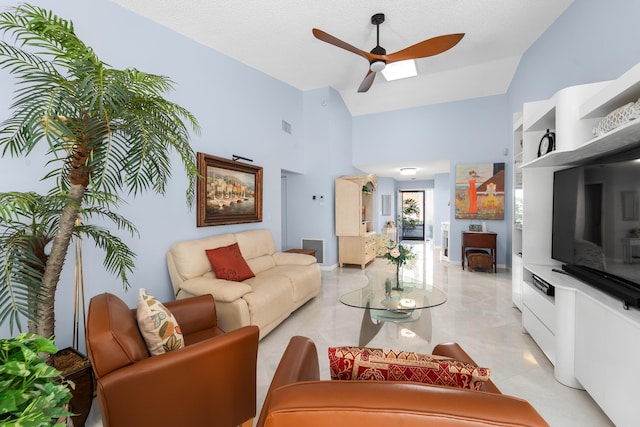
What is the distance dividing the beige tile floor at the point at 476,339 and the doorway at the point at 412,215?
6.30 meters

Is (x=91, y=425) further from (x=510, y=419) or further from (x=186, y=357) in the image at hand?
(x=510, y=419)

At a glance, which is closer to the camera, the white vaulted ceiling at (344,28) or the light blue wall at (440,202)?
the white vaulted ceiling at (344,28)

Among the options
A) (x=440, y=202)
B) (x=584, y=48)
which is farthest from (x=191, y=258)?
(x=440, y=202)

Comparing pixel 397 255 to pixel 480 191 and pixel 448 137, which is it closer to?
pixel 480 191

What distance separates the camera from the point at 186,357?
1357 millimetres

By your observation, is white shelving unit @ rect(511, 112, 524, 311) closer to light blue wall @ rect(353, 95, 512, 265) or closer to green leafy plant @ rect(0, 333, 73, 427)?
light blue wall @ rect(353, 95, 512, 265)

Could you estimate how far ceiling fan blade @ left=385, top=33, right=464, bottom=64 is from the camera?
2666 millimetres

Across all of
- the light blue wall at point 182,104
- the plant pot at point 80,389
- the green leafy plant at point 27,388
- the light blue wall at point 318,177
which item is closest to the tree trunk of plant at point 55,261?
the plant pot at point 80,389

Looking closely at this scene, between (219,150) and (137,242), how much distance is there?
1.51 m

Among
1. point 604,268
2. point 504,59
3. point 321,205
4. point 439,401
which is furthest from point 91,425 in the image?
point 504,59

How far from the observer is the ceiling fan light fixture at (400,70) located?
4.59m

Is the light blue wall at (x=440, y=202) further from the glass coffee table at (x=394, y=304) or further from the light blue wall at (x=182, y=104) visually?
the glass coffee table at (x=394, y=304)

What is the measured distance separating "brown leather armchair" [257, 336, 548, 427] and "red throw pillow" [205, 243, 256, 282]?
236cm

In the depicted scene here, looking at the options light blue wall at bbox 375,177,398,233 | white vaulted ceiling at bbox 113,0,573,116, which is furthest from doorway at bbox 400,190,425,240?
white vaulted ceiling at bbox 113,0,573,116
